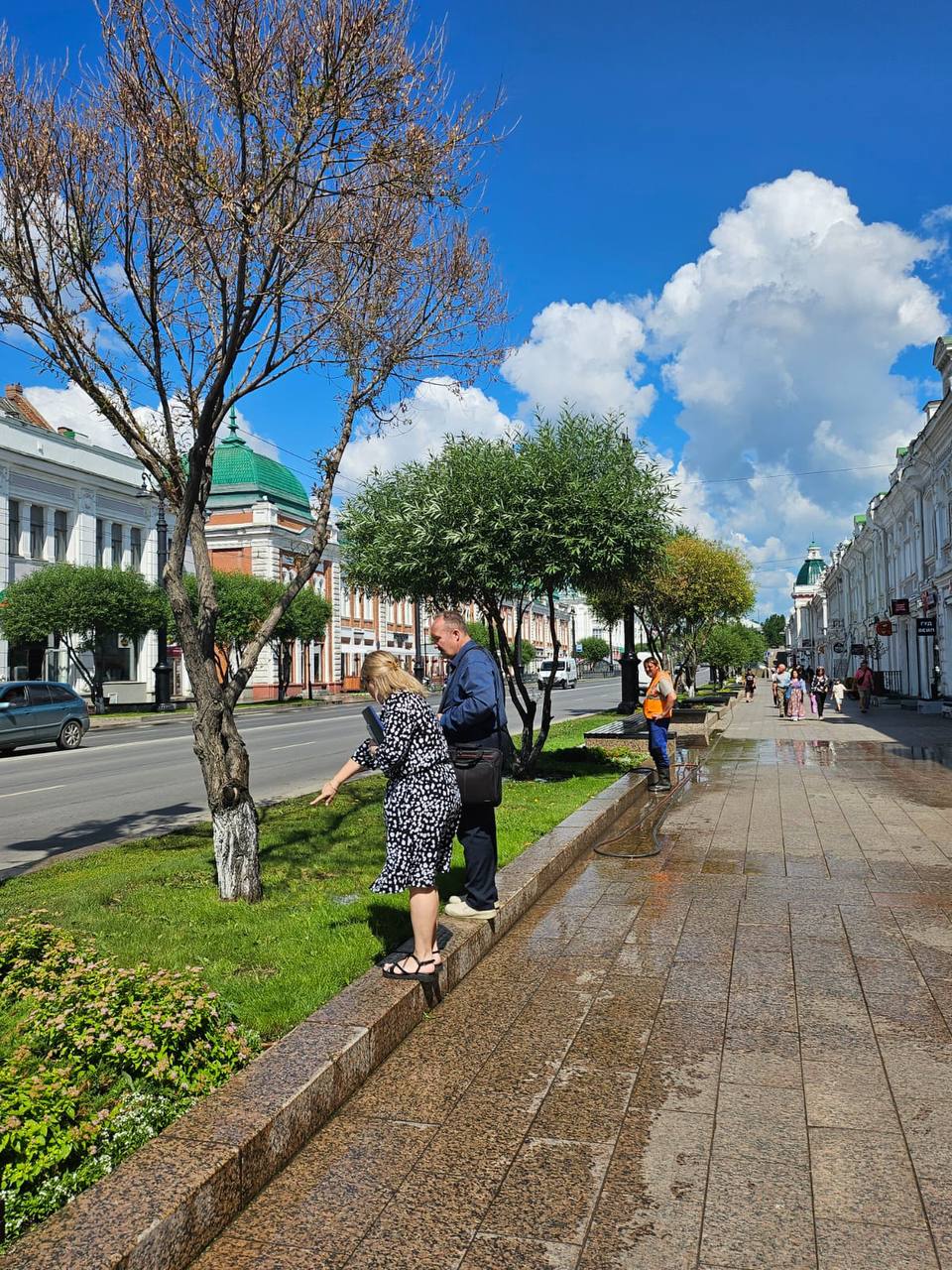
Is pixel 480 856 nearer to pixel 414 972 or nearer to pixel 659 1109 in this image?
pixel 414 972

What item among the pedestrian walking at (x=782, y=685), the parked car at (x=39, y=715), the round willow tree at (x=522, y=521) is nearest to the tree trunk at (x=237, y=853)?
the round willow tree at (x=522, y=521)

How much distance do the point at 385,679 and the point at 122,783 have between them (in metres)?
11.7

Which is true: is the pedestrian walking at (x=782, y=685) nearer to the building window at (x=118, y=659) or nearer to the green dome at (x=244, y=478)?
the building window at (x=118, y=659)

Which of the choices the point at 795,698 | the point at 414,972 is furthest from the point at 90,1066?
the point at 795,698

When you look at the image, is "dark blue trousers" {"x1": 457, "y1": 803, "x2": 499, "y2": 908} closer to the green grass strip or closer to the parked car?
the green grass strip

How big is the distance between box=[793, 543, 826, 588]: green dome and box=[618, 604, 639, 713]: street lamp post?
12173 cm

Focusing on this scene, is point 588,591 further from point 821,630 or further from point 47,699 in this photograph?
point 821,630

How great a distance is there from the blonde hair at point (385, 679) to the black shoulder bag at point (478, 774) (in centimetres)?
78

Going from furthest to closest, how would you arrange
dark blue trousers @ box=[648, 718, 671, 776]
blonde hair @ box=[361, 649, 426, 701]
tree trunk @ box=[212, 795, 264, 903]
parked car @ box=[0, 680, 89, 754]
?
parked car @ box=[0, 680, 89, 754], dark blue trousers @ box=[648, 718, 671, 776], tree trunk @ box=[212, 795, 264, 903], blonde hair @ box=[361, 649, 426, 701]

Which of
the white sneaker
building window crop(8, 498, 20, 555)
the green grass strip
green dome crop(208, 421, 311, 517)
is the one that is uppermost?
green dome crop(208, 421, 311, 517)

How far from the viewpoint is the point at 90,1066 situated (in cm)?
355

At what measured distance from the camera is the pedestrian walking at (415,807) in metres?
4.34

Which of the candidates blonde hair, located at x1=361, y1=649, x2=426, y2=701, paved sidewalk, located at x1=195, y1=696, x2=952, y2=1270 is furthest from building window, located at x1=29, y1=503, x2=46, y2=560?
blonde hair, located at x1=361, y1=649, x2=426, y2=701

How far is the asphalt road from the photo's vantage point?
33.4ft
